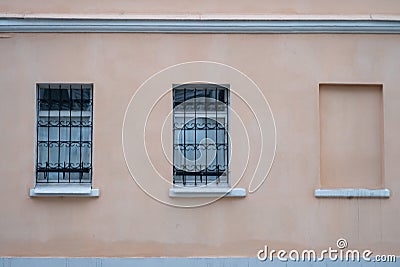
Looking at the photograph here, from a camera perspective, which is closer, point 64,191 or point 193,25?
point 64,191

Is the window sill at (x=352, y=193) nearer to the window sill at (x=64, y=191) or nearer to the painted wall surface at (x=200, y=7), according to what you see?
the painted wall surface at (x=200, y=7)

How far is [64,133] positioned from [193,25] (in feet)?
7.80

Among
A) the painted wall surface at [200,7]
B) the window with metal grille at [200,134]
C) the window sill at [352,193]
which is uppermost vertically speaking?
the painted wall surface at [200,7]

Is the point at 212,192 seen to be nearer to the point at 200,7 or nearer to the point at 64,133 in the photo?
the point at 64,133

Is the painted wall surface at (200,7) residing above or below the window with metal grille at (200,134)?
above

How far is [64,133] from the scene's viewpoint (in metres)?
11.4

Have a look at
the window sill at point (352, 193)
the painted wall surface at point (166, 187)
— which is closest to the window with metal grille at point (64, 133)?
the painted wall surface at point (166, 187)

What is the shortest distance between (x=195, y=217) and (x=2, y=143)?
2872 mm

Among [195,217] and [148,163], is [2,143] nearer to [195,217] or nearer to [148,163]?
[148,163]

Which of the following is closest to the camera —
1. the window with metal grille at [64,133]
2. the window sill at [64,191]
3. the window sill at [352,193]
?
the window sill at [64,191]

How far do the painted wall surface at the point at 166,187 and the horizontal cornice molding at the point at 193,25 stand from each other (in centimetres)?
10

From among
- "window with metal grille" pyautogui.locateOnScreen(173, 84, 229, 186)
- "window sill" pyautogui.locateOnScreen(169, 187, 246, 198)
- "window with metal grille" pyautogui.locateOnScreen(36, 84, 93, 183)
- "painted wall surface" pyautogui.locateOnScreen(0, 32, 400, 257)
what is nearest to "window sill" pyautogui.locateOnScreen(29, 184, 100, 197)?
"painted wall surface" pyautogui.locateOnScreen(0, 32, 400, 257)

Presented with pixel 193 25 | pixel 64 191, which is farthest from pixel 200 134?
pixel 64 191

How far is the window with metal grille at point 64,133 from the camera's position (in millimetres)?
11344
